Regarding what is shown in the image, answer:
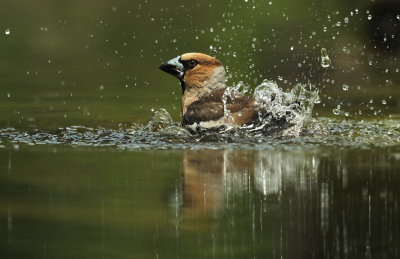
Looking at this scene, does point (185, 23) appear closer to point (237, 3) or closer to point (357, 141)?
point (237, 3)

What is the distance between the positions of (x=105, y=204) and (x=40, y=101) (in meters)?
5.03

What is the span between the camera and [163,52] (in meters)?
15.4

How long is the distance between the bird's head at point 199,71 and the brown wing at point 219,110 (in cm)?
22

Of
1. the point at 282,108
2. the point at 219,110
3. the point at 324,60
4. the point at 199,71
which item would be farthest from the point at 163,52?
the point at 282,108

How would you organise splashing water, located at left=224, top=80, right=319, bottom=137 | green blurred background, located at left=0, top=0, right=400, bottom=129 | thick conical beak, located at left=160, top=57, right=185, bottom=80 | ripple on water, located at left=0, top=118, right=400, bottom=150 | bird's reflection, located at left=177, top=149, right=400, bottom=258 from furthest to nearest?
green blurred background, located at left=0, top=0, right=400, bottom=129, thick conical beak, located at left=160, top=57, right=185, bottom=80, splashing water, located at left=224, top=80, right=319, bottom=137, ripple on water, located at left=0, top=118, right=400, bottom=150, bird's reflection, located at left=177, top=149, right=400, bottom=258

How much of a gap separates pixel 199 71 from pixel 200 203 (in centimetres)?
347

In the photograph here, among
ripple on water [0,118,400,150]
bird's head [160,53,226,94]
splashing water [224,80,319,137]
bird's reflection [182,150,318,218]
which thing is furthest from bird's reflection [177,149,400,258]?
bird's head [160,53,226,94]

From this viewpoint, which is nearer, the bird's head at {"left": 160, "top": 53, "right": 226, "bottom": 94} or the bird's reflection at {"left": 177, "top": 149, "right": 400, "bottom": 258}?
the bird's reflection at {"left": 177, "top": 149, "right": 400, "bottom": 258}

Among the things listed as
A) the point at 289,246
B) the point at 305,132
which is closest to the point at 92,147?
the point at 305,132

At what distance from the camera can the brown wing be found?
9164 mm

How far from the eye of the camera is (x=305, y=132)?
364 inches

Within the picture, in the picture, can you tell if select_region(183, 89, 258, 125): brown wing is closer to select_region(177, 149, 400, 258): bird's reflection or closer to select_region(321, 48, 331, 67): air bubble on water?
select_region(177, 149, 400, 258): bird's reflection

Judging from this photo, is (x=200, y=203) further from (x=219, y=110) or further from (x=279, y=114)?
(x=219, y=110)

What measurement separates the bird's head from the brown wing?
0.74 ft
